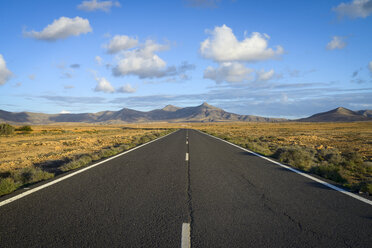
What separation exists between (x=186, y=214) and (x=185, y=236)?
2.79ft

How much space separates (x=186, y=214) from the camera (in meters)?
4.29

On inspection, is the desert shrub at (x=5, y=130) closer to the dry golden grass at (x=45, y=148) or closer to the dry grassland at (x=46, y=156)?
the dry golden grass at (x=45, y=148)

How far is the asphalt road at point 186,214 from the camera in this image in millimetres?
3373

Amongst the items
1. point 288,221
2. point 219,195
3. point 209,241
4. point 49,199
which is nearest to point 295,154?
point 219,195

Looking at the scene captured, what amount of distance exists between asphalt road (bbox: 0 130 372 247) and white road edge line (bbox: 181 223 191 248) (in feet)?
0.20

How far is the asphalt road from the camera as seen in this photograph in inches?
133

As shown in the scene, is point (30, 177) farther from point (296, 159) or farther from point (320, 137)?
point (320, 137)

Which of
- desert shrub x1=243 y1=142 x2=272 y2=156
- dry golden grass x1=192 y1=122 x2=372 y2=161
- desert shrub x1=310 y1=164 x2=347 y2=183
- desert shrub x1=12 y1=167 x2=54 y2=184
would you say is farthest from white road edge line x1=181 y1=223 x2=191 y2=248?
dry golden grass x1=192 y1=122 x2=372 y2=161

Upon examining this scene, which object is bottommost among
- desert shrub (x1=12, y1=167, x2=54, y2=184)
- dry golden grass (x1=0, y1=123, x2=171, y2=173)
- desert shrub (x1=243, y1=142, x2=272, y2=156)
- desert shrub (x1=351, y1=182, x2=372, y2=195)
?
dry golden grass (x1=0, y1=123, x2=171, y2=173)

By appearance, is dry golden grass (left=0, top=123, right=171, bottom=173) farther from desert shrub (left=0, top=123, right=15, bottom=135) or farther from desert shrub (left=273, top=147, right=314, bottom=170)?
desert shrub (left=0, top=123, right=15, bottom=135)

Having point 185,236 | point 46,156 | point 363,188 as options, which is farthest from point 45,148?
point 363,188

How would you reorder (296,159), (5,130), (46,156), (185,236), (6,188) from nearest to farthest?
(185,236) < (6,188) < (296,159) < (46,156) < (5,130)

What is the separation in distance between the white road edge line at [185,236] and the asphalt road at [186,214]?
0.06 m

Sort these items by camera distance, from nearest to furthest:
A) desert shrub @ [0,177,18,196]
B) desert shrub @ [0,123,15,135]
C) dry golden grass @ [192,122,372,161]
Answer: desert shrub @ [0,177,18,196] → dry golden grass @ [192,122,372,161] → desert shrub @ [0,123,15,135]
